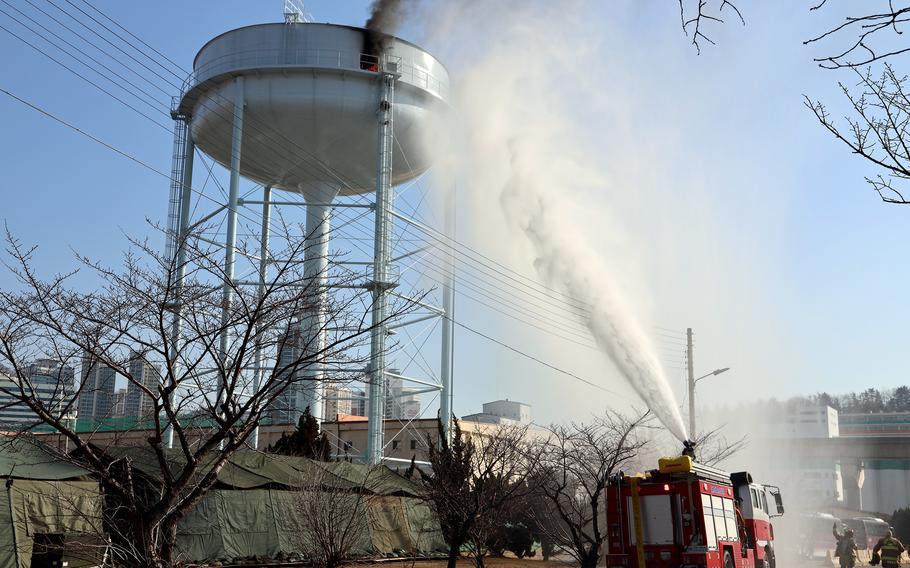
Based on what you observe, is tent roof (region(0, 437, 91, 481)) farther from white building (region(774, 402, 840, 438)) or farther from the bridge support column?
the bridge support column

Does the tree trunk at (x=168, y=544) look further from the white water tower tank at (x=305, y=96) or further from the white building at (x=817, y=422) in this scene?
the white building at (x=817, y=422)

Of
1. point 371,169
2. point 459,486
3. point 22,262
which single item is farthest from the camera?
point 371,169

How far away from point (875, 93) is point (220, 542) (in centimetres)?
2200

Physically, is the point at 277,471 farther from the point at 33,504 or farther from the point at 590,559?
the point at 590,559

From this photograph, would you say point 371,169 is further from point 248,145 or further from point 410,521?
point 410,521

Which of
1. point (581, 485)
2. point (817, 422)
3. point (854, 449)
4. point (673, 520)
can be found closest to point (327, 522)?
point (673, 520)

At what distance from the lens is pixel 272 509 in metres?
26.2

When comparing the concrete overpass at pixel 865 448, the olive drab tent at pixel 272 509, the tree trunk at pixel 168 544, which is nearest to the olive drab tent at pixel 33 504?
the olive drab tent at pixel 272 509

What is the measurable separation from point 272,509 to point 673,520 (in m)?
13.6

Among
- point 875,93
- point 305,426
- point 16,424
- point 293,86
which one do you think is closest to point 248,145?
point 293,86

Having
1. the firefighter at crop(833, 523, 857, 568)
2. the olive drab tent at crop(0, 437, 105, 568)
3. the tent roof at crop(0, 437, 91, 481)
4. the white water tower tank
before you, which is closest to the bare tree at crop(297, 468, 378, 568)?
the olive drab tent at crop(0, 437, 105, 568)

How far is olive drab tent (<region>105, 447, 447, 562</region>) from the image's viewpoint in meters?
23.6

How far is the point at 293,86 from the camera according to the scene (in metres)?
34.9

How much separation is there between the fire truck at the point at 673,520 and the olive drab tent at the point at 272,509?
6.61m
